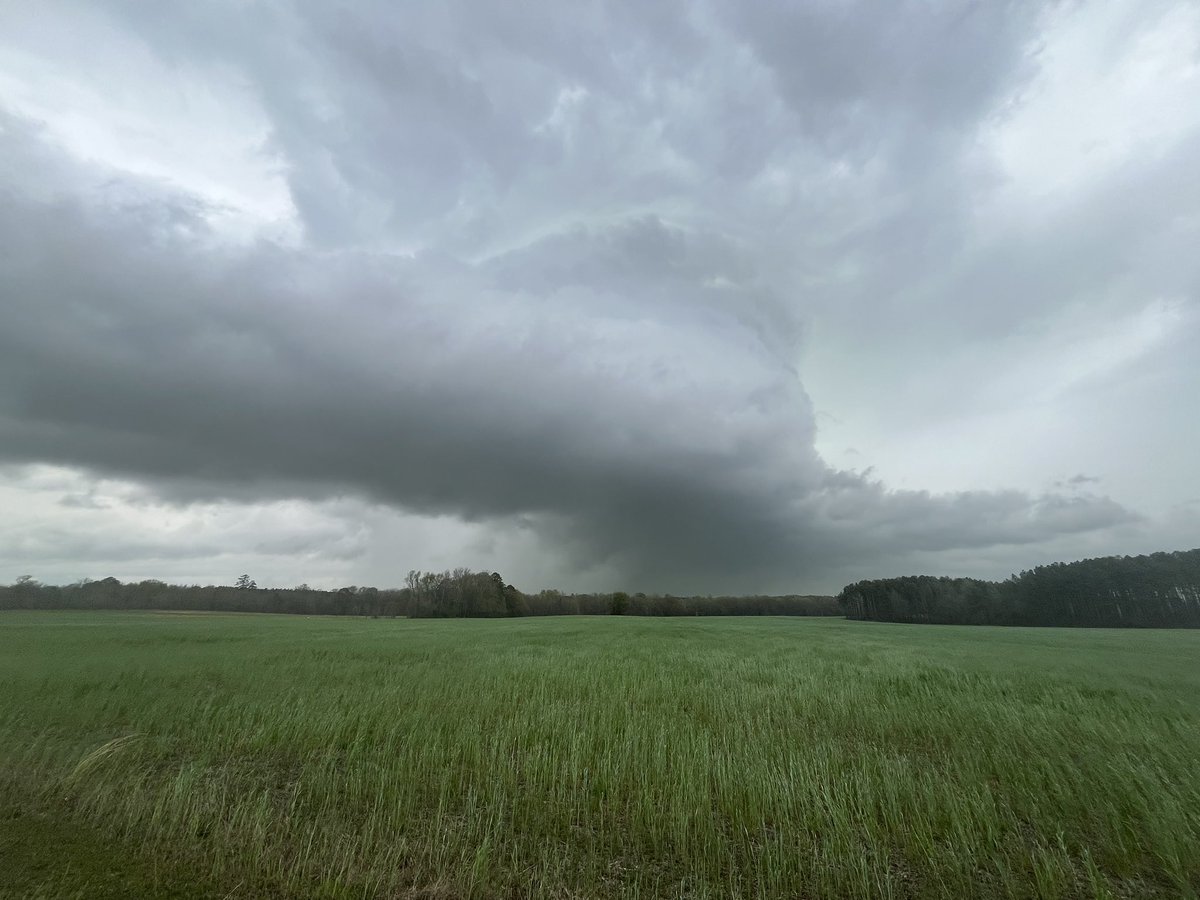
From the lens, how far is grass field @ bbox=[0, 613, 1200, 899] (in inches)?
233

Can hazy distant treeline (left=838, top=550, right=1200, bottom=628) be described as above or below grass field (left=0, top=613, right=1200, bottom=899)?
above

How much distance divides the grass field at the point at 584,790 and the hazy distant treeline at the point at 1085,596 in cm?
10491

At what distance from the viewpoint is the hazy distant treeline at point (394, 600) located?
104m

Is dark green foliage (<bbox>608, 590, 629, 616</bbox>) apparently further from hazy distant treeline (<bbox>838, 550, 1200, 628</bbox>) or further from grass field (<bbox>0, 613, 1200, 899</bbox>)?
grass field (<bbox>0, 613, 1200, 899</bbox>)

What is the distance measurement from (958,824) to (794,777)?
231 centimetres

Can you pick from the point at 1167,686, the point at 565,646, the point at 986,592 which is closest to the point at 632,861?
the point at 1167,686

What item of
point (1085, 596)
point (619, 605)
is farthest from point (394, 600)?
point (1085, 596)

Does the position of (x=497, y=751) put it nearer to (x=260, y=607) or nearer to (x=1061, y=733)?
(x=1061, y=733)

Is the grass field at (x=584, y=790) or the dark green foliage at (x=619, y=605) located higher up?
the dark green foliage at (x=619, y=605)

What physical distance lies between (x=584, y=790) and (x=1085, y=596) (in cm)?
12667

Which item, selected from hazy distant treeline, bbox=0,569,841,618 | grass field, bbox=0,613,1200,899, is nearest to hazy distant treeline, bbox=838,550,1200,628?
hazy distant treeline, bbox=0,569,841,618

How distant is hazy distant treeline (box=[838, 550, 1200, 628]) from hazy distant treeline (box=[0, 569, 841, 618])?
67.2 meters

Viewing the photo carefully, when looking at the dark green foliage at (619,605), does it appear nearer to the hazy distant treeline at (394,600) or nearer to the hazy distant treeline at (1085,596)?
the hazy distant treeline at (394,600)

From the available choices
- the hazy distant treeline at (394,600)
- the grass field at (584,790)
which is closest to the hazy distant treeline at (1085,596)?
the hazy distant treeline at (394,600)
